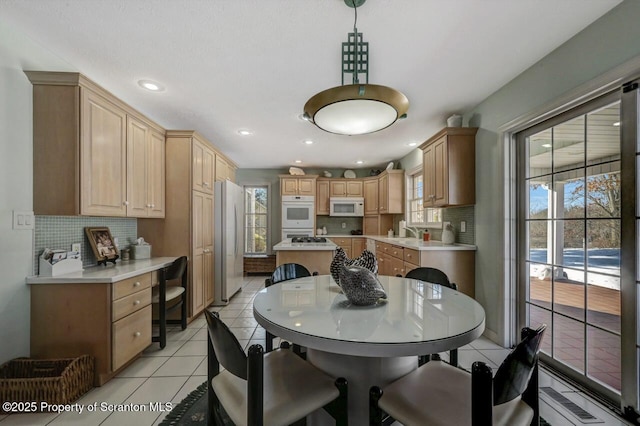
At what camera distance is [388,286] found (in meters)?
1.79

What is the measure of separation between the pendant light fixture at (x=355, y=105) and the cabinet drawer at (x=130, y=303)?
6.37ft

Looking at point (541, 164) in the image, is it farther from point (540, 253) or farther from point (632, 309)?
point (632, 309)

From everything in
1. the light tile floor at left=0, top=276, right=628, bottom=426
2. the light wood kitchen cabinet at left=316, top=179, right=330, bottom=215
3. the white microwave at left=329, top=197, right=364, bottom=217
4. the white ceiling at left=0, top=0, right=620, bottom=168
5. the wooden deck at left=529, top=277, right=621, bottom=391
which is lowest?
the light tile floor at left=0, top=276, right=628, bottom=426

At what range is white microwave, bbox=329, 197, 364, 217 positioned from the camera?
597 cm

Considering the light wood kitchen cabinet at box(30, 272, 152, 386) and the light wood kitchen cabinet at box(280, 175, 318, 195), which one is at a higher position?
the light wood kitchen cabinet at box(280, 175, 318, 195)

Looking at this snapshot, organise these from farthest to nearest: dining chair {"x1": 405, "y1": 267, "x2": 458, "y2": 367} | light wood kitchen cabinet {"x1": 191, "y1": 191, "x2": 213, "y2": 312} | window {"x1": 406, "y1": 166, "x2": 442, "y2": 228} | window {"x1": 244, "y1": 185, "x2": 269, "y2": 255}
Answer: window {"x1": 244, "y1": 185, "x2": 269, "y2": 255}
window {"x1": 406, "y1": 166, "x2": 442, "y2": 228}
light wood kitchen cabinet {"x1": 191, "y1": 191, "x2": 213, "y2": 312}
dining chair {"x1": 405, "y1": 267, "x2": 458, "y2": 367}

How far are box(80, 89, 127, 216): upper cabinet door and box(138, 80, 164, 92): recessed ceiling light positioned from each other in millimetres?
301

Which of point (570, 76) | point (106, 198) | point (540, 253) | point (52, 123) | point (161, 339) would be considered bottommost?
point (161, 339)

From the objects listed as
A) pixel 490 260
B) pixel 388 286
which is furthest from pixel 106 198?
pixel 490 260

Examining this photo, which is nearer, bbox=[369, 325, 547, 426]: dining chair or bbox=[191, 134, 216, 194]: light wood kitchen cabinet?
bbox=[369, 325, 547, 426]: dining chair

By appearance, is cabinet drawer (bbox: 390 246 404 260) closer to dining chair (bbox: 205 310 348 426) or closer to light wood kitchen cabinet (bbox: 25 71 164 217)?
dining chair (bbox: 205 310 348 426)

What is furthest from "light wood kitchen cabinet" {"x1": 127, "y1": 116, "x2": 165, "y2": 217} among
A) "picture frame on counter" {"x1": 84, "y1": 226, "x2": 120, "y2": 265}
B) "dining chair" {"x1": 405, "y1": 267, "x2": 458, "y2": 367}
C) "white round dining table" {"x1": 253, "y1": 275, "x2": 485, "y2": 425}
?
"dining chair" {"x1": 405, "y1": 267, "x2": 458, "y2": 367}

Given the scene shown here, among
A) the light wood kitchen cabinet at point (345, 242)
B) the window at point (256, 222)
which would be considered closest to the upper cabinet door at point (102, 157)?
the window at point (256, 222)

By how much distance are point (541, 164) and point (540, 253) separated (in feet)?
2.48
